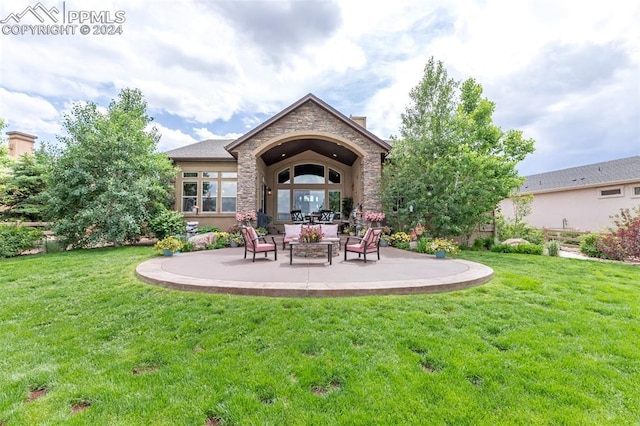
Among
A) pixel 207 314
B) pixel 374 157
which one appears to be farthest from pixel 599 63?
pixel 207 314

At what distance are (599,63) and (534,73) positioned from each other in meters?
2.53

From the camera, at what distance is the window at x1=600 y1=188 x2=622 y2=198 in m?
15.1

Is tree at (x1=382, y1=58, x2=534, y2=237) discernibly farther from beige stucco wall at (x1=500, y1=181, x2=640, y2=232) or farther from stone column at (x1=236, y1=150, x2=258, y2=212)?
beige stucco wall at (x1=500, y1=181, x2=640, y2=232)

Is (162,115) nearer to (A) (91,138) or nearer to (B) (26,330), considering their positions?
(A) (91,138)

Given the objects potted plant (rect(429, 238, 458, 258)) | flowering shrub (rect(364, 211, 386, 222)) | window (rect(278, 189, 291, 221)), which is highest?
window (rect(278, 189, 291, 221))

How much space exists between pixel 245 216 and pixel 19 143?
651 inches

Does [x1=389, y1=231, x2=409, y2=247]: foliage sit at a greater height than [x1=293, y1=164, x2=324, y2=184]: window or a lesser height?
lesser

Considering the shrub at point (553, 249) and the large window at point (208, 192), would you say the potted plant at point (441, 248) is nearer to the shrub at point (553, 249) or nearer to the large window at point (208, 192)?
the shrub at point (553, 249)

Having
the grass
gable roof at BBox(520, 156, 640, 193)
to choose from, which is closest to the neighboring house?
gable roof at BBox(520, 156, 640, 193)

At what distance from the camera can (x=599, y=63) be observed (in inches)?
492

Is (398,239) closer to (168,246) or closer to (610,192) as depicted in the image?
(168,246)

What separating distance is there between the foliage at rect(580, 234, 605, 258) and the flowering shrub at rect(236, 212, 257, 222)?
13582mm

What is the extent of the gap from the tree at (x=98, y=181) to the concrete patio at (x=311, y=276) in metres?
5.56

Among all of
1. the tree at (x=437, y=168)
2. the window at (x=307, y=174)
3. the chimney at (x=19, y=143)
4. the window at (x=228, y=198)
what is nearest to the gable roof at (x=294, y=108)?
the tree at (x=437, y=168)
